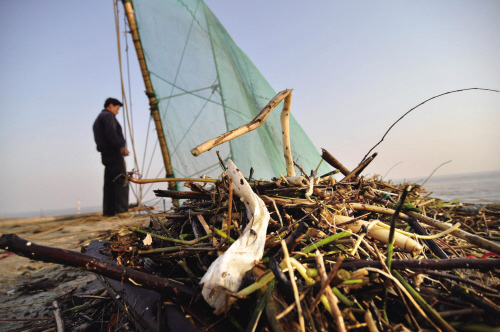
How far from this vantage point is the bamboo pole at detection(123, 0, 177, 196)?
493cm

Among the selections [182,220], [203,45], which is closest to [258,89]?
[203,45]

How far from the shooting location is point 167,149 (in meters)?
5.26

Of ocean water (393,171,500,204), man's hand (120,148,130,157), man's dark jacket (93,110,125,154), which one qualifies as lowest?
ocean water (393,171,500,204)

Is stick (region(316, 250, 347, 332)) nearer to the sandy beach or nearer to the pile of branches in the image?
the pile of branches

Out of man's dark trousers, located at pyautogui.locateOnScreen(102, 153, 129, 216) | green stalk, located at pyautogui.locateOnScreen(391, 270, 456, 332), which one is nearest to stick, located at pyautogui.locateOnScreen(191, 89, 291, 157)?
green stalk, located at pyautogui.locateOnScreen(391, 270, 456, 332)

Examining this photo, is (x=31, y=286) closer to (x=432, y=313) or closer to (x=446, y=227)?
(x=432, y=313)

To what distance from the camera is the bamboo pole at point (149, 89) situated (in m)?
4.93

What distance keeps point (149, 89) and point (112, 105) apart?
0.81 m

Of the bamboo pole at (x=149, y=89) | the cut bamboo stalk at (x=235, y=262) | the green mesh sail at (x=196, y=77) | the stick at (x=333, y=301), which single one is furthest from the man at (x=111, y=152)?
the stick at (x=333, y=301)

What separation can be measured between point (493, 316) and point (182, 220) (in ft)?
3.97

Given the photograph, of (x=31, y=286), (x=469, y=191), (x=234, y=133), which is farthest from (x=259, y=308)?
(x=469, y=191)

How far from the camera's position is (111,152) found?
486 centimetres

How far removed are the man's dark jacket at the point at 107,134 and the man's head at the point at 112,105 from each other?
0.39ft

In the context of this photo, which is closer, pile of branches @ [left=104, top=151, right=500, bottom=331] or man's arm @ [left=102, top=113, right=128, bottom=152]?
pile of branches @ [left=104, top=151, right=500, bottom=331]
